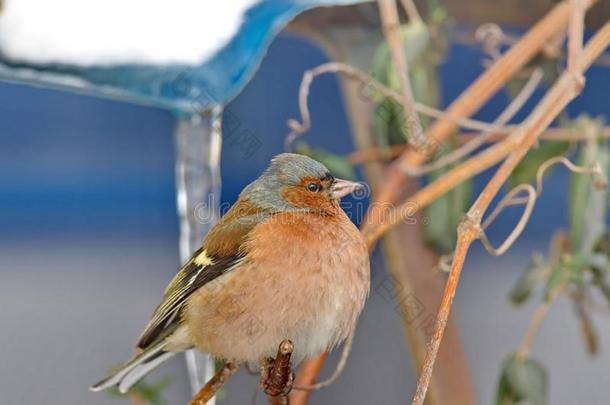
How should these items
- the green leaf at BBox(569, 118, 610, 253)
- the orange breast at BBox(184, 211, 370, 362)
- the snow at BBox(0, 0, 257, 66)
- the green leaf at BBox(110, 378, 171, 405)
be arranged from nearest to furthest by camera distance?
the orange breast at BBox(184, 211, 370, 362)
the snow at BBox(0, 0, 257, 66)
the green leaf at BBox(110, 378, 171, 405)
the green leaf at BBox(569, 118, 610, 253)

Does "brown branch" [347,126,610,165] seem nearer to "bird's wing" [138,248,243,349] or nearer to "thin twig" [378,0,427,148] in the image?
"thin twig" [378,0,427,148]

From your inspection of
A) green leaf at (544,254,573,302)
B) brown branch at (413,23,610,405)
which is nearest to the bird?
brown branch at (413,23,610,405)

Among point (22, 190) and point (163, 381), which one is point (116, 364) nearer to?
point (163, 381)

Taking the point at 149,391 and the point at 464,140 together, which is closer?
the point at 149,391

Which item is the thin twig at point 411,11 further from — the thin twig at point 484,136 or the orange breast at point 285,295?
the orange breast at point 285,295

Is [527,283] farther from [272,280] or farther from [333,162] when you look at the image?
[272,280]

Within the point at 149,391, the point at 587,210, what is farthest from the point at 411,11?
the point at 149,391

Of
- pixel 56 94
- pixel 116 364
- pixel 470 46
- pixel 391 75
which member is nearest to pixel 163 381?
pixel 116 364
